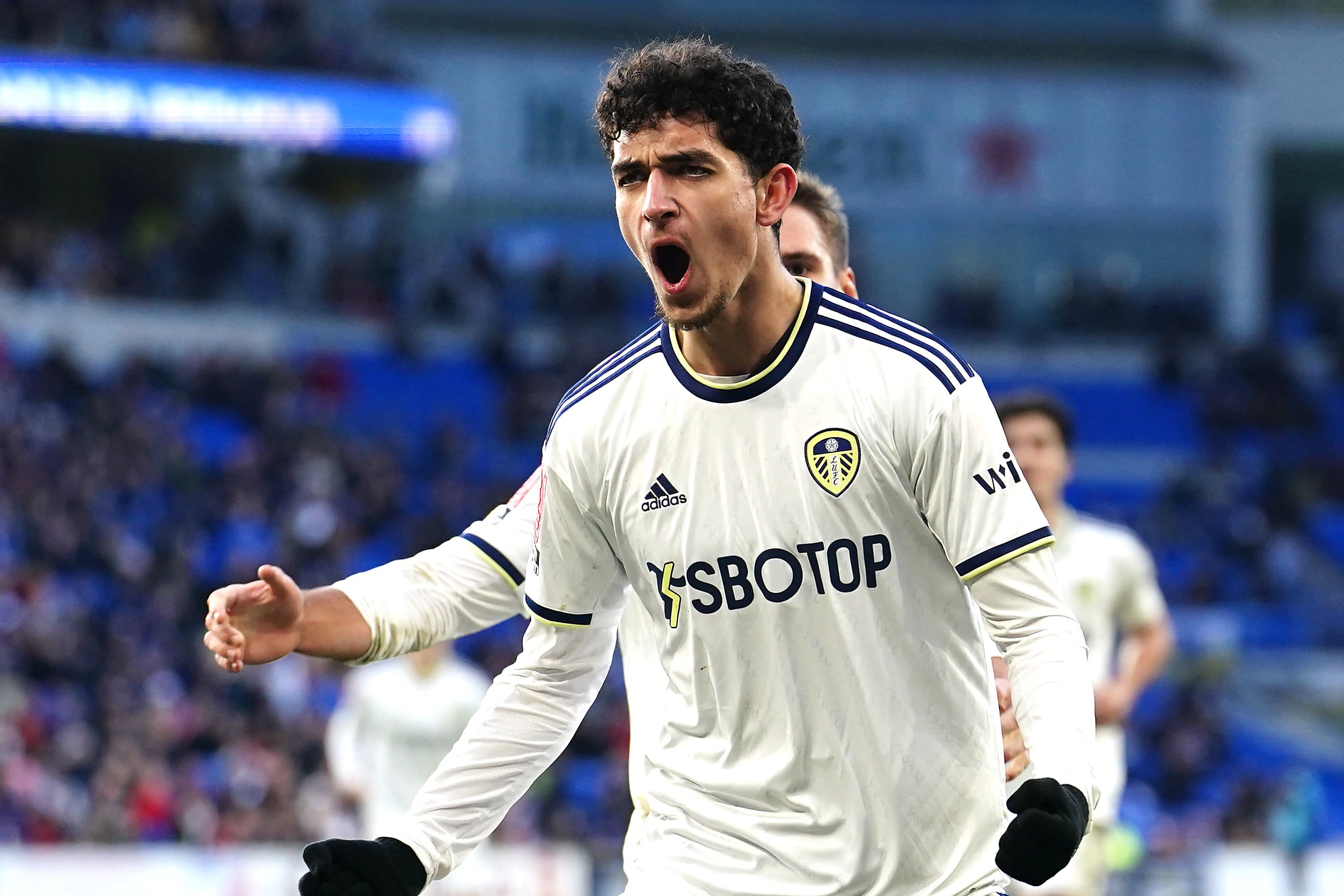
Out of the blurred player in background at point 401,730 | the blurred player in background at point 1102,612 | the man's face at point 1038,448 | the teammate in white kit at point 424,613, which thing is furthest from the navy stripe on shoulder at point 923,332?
the blurred player in background at point 401,730

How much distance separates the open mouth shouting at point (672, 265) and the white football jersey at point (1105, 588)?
15.0ft

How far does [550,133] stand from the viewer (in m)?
32.4

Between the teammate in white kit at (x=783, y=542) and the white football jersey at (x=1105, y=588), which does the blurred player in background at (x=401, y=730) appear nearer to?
the white football jersey at (x=1105, y=588)

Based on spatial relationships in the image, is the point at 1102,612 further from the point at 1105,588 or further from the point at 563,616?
the point at 563,616

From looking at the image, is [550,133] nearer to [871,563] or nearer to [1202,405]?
[1202,405]

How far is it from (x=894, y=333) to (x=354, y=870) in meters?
1.48

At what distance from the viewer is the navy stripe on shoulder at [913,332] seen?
361cm

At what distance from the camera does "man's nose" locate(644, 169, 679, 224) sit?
11.7ft

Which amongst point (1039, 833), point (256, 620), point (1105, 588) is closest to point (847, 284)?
point (256, 620)

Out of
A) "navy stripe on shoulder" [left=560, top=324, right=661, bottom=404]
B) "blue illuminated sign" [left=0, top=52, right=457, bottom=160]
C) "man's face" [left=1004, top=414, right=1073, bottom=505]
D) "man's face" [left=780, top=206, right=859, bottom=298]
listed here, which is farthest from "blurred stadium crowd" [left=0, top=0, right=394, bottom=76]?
"navy stripe on shoulder" [left=560, top=324, right=661, bottom=404]

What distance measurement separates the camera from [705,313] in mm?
3654

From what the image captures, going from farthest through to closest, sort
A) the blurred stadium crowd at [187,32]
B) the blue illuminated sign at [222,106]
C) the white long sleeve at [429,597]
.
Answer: the blurred stadium crowd at [187,32] → the blue illuminated sign at [222,106] → the white long sleeve at [429,597]

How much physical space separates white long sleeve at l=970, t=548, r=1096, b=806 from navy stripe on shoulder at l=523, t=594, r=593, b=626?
86 centimetres

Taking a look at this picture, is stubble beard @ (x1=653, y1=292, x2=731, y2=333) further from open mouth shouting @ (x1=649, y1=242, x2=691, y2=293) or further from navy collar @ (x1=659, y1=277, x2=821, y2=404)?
navy collar @ (x1=659, y1=277, x2=821, y2=404)
